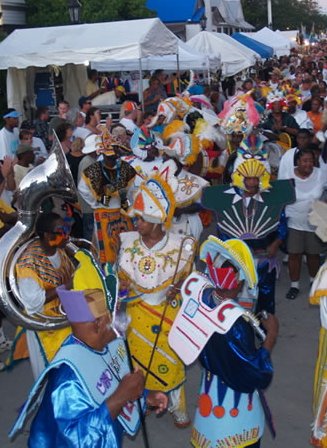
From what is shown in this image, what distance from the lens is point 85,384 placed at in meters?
2.53

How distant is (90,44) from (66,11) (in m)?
10.5

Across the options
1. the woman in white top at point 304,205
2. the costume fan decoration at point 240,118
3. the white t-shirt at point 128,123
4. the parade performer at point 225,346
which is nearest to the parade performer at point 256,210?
the woman in white top at point 304,205

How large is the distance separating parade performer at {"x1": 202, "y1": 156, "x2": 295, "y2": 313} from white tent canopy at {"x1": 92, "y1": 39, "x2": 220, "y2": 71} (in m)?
10.2

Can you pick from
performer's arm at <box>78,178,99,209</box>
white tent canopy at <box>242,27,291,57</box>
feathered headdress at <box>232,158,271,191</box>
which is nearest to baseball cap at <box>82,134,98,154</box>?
performer's arm at <box>78,178,99,209</box>

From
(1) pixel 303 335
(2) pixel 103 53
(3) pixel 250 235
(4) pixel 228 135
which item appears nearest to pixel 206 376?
(3) pixel 250 235

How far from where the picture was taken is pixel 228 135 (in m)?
8.48

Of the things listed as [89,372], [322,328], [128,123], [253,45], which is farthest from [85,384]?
[253,45]

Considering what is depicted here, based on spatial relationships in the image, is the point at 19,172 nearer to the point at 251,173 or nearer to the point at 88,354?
the point at 251,173

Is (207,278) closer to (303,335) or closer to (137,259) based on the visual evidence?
(137,259)

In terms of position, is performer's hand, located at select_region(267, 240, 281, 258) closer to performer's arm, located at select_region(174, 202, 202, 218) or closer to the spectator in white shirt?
performer's arm, located at select_region(174, 202, 202, 218)

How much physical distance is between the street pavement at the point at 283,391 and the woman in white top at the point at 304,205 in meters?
0.60

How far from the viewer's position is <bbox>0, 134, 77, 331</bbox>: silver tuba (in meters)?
3.93

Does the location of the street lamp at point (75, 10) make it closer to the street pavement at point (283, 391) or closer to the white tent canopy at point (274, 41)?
the street pavement at point (283, 391)

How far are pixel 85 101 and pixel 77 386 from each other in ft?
32.7
